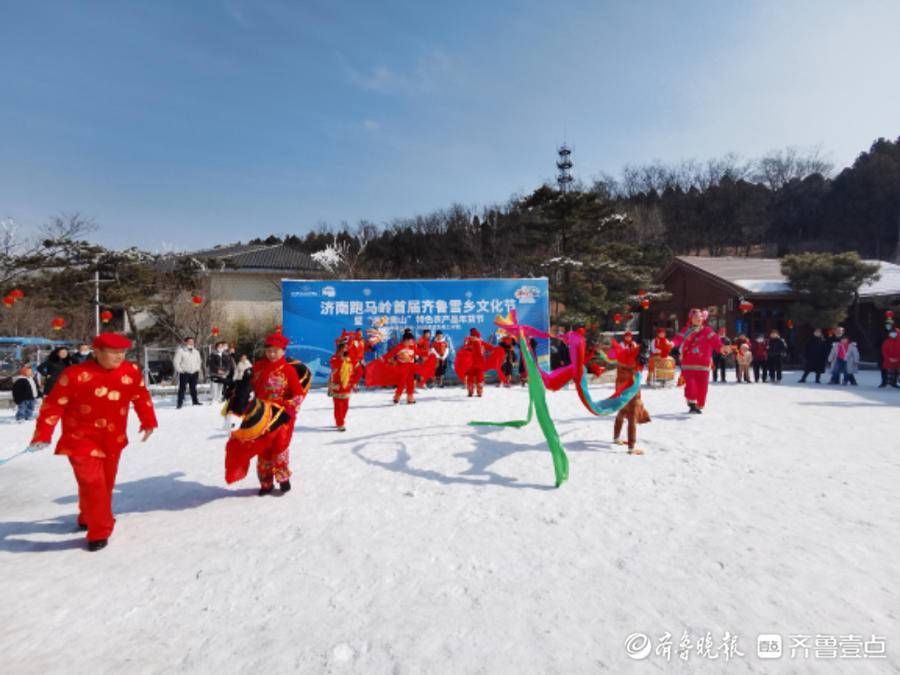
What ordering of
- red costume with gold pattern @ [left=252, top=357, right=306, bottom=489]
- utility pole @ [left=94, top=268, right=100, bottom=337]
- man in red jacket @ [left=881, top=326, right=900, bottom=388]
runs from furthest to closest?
utility pole @ [left=94, top=268, right=100, bottom=337]
man in red jacket @ [left=881, top=326, right=900, bottom=388]
red costume with gold pattern @ [left=252, top=357, right=306, bottom=489]

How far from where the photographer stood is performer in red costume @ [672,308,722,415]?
8391 millimetres

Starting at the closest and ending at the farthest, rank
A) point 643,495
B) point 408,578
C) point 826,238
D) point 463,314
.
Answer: point 408,578 < point 643,495 < point 463,314 < point 826,238

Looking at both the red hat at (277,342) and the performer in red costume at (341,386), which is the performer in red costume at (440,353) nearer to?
the performer in red costume at (341,386)

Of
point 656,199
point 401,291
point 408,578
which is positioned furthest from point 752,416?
Answer: point 656,199

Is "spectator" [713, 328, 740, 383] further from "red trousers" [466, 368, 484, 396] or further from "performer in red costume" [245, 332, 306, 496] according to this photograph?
"performer in red costume" [245, 332, 306, 496]

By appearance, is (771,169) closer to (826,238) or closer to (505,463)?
(826,238)

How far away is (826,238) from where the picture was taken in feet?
148

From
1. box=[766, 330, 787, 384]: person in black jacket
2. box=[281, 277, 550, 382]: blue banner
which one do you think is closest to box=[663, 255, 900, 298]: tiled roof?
box=[766, 330, 787, 384]: person in black jacket

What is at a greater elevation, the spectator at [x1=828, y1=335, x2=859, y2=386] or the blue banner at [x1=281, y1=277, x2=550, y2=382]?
the blue banner at [x1=281, y1=277, x2=550, y2=382]

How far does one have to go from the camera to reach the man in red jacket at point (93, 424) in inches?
149

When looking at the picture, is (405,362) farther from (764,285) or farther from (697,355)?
(764,285)

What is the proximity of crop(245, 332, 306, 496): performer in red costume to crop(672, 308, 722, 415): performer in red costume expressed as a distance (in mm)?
6624

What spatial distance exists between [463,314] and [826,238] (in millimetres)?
46669

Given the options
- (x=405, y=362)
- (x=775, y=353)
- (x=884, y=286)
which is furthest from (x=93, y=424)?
(x=884, y=286)
